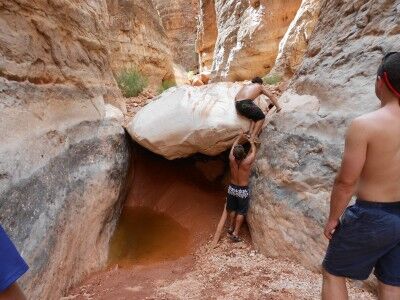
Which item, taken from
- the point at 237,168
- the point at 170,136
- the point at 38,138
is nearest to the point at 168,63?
the point at 170,136

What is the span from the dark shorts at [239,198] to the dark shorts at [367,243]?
2362 mm

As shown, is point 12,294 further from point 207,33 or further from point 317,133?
point 207,33

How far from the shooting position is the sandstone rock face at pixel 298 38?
309 inches

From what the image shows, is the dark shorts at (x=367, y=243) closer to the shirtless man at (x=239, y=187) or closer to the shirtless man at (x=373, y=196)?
the shirtless man at (x=373, y=196)

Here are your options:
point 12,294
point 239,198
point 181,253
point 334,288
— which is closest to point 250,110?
point 239,198

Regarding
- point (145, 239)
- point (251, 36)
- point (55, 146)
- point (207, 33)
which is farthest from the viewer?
point (207, 33)

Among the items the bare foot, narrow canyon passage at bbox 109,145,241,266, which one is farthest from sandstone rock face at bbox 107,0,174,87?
the bare foot

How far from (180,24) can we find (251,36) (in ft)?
41.9

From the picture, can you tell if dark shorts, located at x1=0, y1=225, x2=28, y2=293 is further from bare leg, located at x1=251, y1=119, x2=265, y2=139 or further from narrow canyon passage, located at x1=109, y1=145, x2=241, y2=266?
bare leg, located at x1=251, y1=119, x2=265, y2=139

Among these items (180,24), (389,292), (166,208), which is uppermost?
(180,24)

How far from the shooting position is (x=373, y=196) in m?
1.70

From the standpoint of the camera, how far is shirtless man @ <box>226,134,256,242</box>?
4.26m

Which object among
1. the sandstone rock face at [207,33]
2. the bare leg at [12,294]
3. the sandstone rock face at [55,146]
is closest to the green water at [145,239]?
the sandstone rock face at [55,146]

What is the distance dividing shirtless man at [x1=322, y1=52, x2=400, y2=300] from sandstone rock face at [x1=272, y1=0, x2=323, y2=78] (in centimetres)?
642
